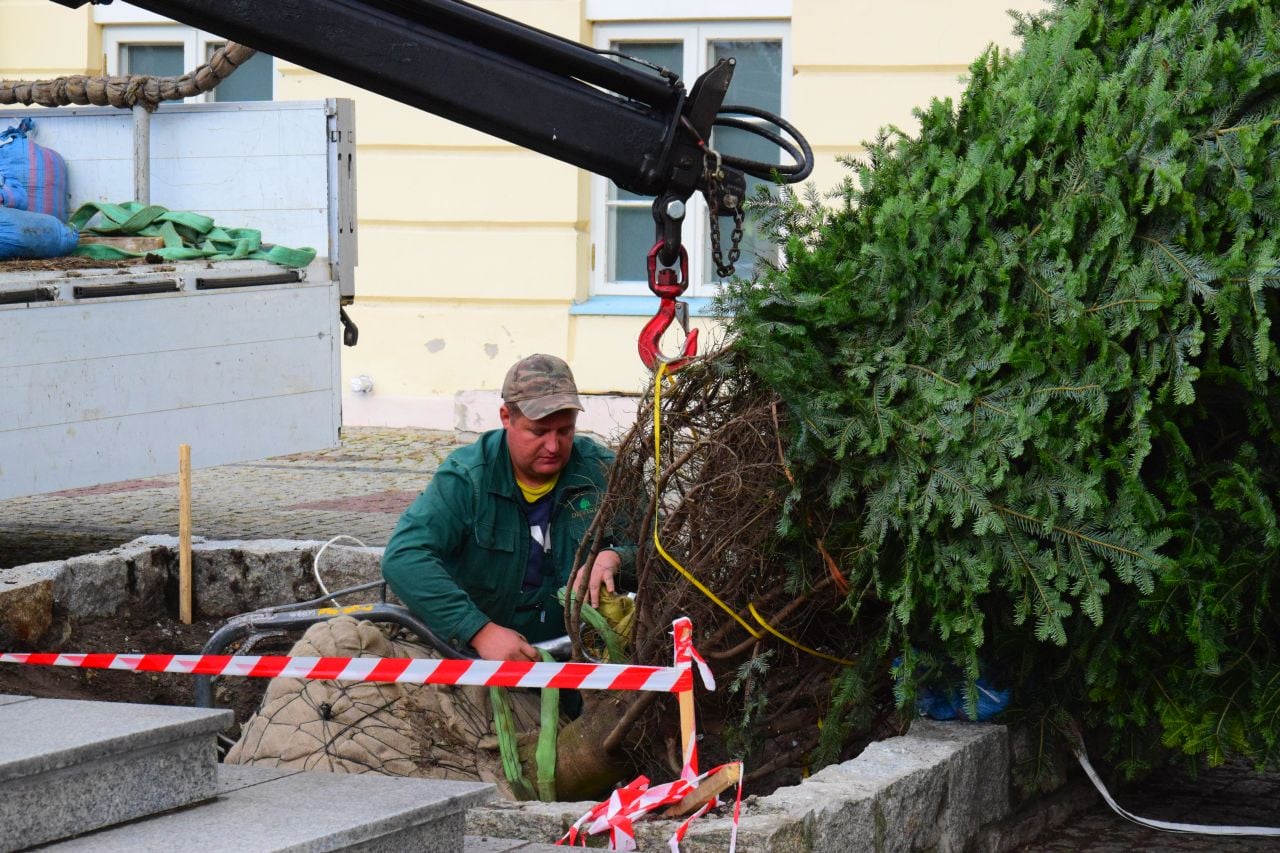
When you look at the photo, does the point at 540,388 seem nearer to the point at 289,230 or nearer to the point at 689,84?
the point at 289,230

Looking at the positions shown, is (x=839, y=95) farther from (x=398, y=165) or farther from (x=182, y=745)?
(x=182, y=745)

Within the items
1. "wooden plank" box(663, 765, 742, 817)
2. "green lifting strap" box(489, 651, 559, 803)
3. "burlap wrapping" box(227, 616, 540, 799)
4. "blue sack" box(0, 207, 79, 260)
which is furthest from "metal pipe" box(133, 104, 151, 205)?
"wooden plank" box(663, 765, 742, 817)

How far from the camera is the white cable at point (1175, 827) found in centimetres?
450

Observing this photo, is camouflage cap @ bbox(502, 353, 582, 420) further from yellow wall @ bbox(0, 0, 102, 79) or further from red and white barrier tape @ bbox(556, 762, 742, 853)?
yellow wall @ bbox(0, 0, 102, 79)

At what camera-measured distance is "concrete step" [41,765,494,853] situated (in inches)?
125

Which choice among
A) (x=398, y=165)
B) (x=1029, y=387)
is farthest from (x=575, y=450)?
(x=398, y=165)

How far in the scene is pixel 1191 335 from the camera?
3.85 m

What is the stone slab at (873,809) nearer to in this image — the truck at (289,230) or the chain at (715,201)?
the truck at (289,230)

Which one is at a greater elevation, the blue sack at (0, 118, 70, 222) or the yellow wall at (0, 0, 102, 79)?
the yellow wall at (0, 0, 102, 79)

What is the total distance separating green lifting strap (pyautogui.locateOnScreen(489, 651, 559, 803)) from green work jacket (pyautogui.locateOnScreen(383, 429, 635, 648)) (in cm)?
25

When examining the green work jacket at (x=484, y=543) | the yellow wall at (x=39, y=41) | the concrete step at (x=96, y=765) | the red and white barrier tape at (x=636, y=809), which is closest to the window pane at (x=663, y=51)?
the yellow wall at (x=39, y=41)

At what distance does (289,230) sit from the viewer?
739 centimetres

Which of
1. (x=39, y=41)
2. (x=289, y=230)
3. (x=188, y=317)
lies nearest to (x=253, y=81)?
(x=39, y=41)

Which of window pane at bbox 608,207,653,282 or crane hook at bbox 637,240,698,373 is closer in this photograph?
crane hook at bbox 637,240,698,373
